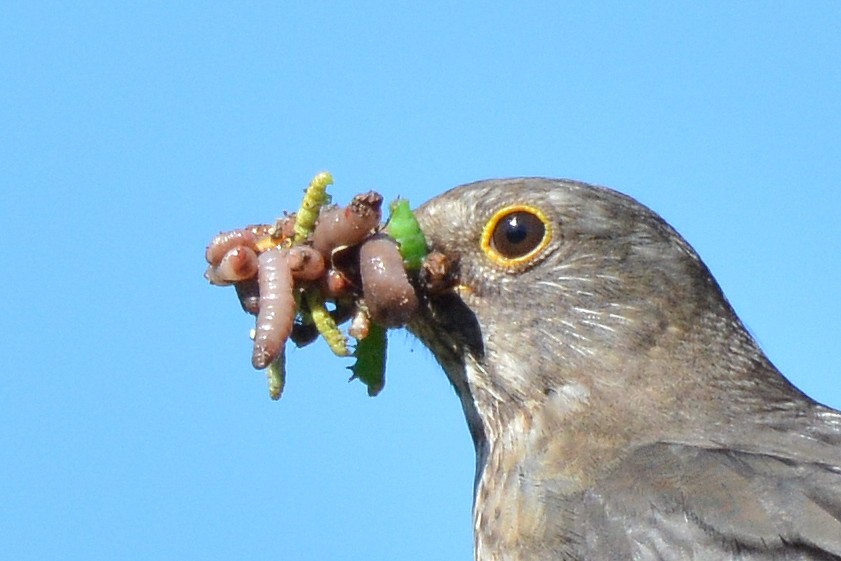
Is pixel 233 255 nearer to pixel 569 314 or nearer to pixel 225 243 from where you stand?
pixel 225 243

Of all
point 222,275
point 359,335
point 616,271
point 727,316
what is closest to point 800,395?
point 727,316

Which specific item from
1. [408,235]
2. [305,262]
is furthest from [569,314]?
[305,262]

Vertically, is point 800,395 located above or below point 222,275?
below

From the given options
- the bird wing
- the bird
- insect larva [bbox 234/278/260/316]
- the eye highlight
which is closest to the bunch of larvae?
insect larva [bbox 234/278/260/316]

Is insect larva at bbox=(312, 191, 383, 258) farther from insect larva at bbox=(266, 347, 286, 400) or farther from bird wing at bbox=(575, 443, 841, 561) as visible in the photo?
bird wing at bbox=(575, 443, 841, 561)

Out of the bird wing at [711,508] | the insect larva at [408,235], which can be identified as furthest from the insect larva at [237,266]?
the bird wing at [711,508]

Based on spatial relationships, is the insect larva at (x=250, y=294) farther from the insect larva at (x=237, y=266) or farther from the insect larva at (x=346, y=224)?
the insect larva at (x=346, y=224)

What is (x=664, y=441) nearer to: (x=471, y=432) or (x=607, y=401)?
(x=607, y=401)
